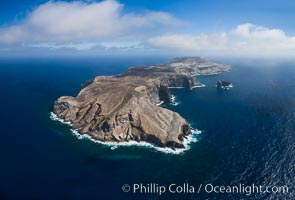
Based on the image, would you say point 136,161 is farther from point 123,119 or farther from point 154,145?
point 123,119

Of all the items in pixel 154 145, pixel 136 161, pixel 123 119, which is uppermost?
pixel 123 119

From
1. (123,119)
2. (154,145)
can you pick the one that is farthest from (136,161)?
(123,119)

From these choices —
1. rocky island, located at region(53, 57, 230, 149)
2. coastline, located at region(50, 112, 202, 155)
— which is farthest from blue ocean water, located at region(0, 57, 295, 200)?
rocky island, located at region(53, 57, 230, 149)

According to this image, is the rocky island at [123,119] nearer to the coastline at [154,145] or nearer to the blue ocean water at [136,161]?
the coastline at [154,145]

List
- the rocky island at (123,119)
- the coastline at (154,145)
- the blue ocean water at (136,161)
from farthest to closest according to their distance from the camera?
the rocky island at (123,119) < the coastline at (154,145) < the blue ocean water at (136,161)

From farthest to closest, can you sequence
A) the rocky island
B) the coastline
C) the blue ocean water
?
1. the rocky island
2. the coastline
3. the blue ocean water

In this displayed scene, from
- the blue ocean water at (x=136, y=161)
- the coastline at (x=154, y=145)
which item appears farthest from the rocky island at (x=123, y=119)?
the blue ocean water at (x=136, y=161)

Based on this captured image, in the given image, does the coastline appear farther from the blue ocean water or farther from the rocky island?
the blue ocean water

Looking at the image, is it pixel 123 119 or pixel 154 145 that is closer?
pixel 154 145

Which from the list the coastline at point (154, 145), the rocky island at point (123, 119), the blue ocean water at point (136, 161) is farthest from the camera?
Result: the rocky island at point (123, 119)

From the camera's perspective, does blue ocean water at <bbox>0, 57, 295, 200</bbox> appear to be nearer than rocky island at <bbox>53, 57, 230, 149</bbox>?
Yes

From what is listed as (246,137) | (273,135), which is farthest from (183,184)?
(273,135)

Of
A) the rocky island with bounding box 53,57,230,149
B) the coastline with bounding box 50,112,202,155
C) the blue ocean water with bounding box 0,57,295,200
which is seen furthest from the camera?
the rocky island with bounding box 53,57,230,149
